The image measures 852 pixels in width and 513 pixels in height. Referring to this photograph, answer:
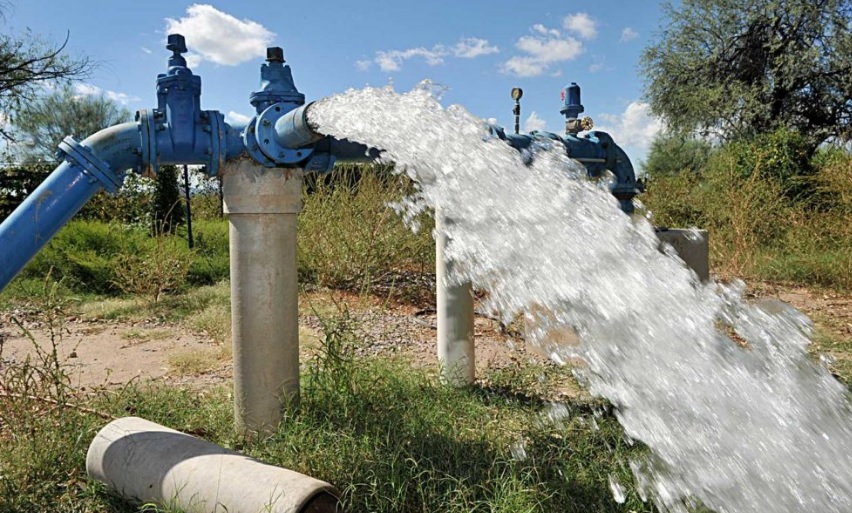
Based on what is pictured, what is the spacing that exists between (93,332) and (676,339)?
5.51 meters

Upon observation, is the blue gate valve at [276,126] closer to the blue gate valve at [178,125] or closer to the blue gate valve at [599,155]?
the blue gate valve at [178,125]

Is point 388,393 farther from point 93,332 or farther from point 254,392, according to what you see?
point 93,332

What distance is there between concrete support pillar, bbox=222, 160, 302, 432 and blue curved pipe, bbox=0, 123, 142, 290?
402 millimetres

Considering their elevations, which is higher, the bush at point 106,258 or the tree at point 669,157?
the tree at point 669,157

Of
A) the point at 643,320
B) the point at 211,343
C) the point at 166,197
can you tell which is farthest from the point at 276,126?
the point at 166,197

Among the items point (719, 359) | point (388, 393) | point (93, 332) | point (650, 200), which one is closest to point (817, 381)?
point (719, 359)

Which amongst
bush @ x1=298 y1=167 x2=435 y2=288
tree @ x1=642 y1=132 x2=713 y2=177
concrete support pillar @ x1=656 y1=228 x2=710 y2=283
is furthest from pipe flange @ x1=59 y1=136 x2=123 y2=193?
tree @ x1=642 y1=132 x2=713 y2=177

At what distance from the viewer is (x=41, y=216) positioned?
2.32 metres

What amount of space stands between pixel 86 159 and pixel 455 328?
205 centimetres

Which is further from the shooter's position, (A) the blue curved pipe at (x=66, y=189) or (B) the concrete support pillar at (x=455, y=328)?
(B) the concrete support pillar at (x=455, y=328)

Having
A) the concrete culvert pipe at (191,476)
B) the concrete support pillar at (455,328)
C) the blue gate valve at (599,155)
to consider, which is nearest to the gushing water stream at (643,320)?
the blue gate valve at (599,155)

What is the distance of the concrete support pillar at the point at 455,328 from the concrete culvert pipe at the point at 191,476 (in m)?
1.55

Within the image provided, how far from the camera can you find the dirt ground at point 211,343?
445cm

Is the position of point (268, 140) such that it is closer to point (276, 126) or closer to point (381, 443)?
point (276, 126)
